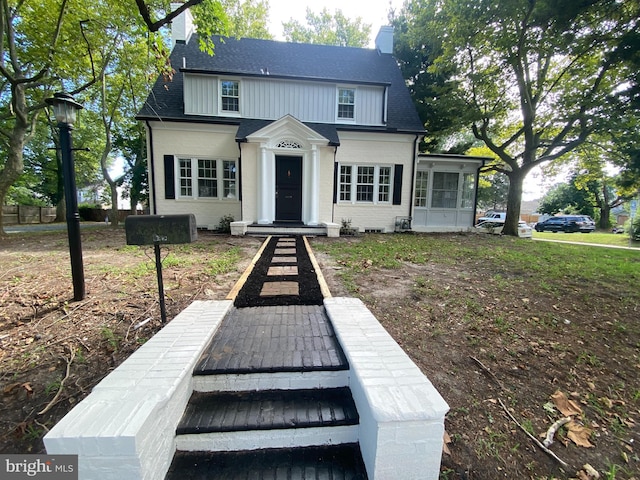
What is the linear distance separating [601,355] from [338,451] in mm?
2767

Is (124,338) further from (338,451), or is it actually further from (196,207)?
(196,207)

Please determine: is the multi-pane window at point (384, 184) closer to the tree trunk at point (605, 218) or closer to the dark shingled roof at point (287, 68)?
the dark shingled roof at point (287, 68)

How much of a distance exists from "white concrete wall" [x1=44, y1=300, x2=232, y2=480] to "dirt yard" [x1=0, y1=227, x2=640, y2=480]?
2.10 ft

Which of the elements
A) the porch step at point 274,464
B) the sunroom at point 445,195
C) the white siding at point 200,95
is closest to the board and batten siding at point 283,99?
the white siding at point 200,95

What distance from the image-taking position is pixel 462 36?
35.3ft

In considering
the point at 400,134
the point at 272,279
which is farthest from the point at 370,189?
the point at 272,279

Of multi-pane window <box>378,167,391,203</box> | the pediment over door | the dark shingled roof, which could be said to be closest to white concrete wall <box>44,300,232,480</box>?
the pediment over door

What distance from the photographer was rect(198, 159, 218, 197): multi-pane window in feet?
36.7

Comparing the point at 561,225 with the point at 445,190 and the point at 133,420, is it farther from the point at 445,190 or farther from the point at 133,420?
the point at 133,420

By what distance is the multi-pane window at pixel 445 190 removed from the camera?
1367cm

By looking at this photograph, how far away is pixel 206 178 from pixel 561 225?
3034 cm

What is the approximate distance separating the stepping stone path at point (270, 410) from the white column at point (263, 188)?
25.8 ft

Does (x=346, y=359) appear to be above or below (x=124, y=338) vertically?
above

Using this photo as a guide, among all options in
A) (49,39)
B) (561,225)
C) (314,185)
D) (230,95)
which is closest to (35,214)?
(49,39)
